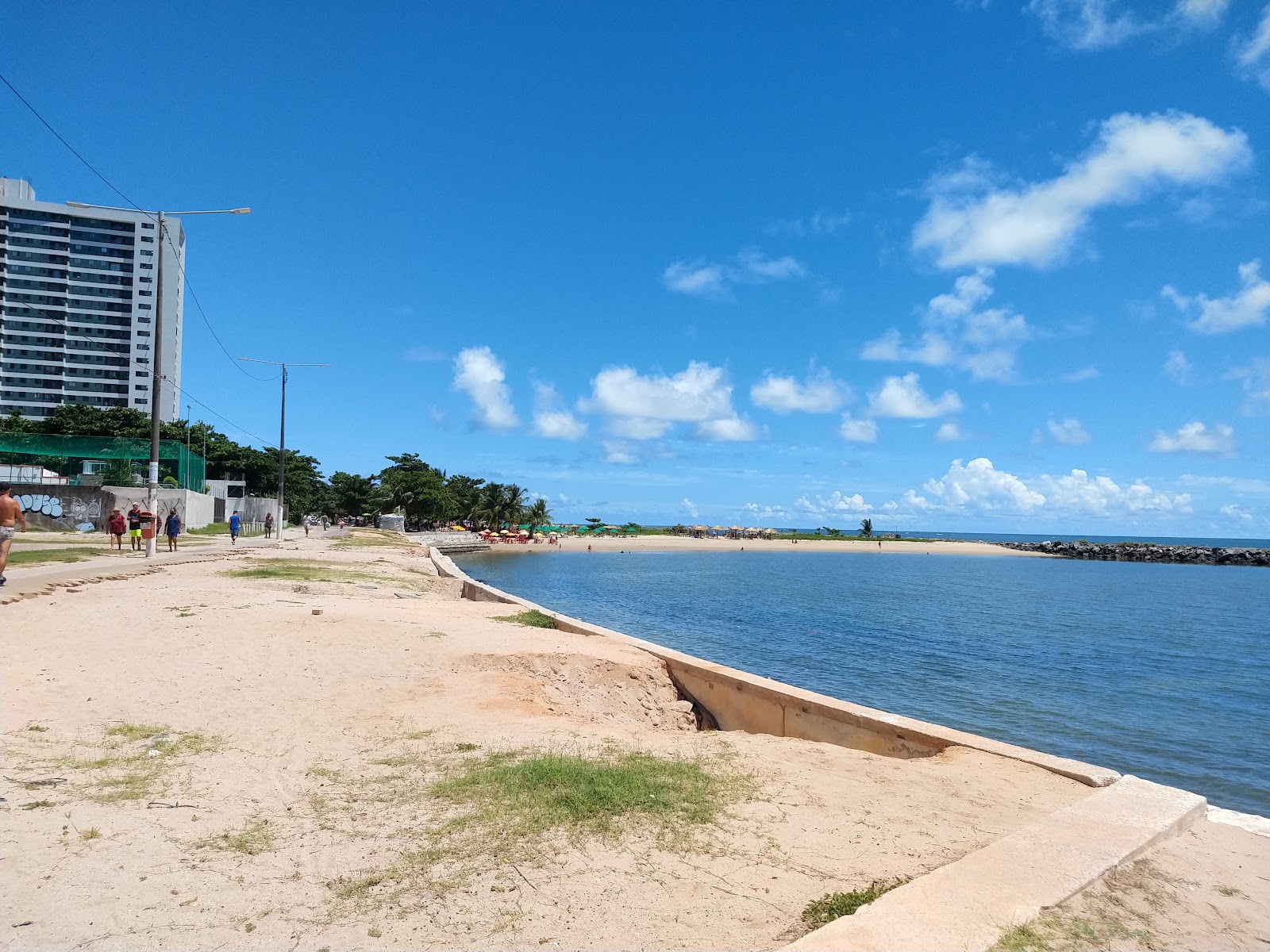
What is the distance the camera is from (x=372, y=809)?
4.86m

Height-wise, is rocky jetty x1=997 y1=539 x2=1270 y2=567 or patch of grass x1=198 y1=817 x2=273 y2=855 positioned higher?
patch of grass x1=198 y1=817 x2=273 y2=855

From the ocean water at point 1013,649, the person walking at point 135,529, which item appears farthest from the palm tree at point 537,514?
the person walking at point 135,529

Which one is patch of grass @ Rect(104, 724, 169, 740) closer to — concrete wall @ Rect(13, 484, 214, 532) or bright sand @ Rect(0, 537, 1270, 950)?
bright sand @ Rect(0, 537, 1270, 950)

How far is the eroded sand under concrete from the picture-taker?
3.54m

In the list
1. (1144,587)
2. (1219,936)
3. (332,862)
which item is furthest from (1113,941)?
(1144,587)

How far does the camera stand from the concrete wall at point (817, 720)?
21.4ft

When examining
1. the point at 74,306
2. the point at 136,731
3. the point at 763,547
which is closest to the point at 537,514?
the point at 763,547

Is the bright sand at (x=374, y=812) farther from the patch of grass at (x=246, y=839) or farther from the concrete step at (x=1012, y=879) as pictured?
the concrete step at (x=1012, y=879)

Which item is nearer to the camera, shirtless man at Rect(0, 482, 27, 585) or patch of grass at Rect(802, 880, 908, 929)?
patch of grass at Rect(802, 880, 908, 929)

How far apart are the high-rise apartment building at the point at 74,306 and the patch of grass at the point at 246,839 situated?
101666 millimetres

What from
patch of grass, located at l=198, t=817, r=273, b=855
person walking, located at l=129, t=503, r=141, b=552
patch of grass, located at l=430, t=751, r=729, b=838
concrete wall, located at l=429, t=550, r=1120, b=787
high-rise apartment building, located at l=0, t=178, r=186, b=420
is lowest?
concrete wall, located at l=429, t=550, r=1120, b=787

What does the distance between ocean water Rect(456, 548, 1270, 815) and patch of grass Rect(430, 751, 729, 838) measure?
7.98 meters

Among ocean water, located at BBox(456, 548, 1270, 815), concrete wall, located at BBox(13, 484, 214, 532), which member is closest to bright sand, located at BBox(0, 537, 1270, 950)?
ocean water, located at BBox(456, 548, 1270, 815)

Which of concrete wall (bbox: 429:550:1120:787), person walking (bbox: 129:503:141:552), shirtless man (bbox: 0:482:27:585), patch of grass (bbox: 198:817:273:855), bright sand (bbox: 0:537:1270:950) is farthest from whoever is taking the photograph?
person walking (bbox: 129:503:141:552)
